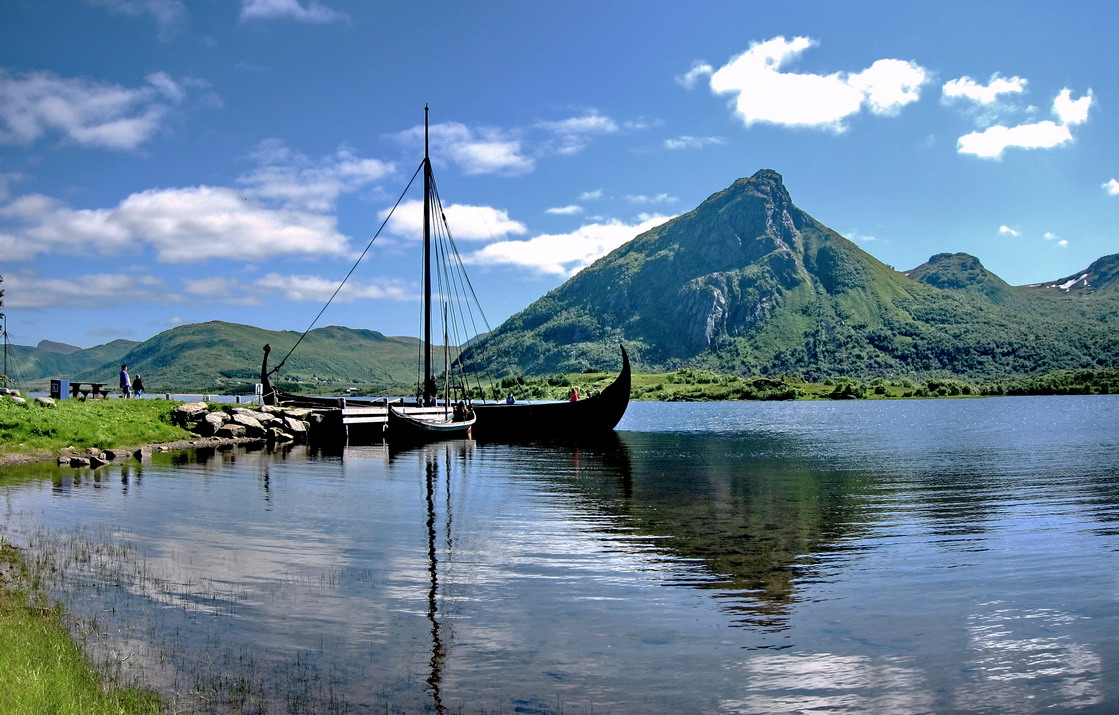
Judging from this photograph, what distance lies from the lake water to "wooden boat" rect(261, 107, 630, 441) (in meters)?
30.7

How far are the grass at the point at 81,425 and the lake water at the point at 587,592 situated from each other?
7198 millimetres

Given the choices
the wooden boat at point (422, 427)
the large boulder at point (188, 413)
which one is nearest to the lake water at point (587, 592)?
the large boulder at point (188, 413)

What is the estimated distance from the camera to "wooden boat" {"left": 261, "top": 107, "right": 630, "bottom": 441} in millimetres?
65250

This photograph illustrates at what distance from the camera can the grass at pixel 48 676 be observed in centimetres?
915

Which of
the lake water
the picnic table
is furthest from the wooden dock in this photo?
the lake water

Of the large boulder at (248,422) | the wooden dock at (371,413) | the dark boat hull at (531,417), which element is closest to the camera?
the large boulder at (248,422)

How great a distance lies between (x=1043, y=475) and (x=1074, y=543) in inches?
778

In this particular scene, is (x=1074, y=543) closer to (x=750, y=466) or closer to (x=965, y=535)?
(x=965, y=535)

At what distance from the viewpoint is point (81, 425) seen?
42.6m

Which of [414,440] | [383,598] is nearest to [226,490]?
[383,598]

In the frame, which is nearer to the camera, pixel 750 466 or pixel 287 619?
pixel 287 619

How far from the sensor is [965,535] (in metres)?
22.3

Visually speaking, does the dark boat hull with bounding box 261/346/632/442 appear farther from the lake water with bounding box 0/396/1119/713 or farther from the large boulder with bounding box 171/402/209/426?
the lake water with bounding box 0/396/1119/713

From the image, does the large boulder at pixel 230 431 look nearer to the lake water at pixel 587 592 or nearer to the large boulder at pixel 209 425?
the large boulder at pixel 209 425
